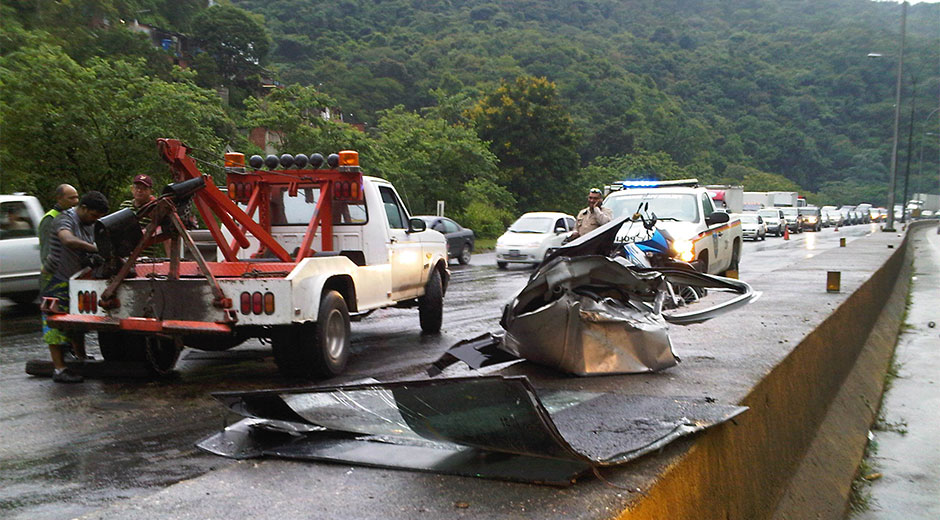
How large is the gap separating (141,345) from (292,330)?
5.17 feet

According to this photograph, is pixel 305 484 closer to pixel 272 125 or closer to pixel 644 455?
pixel 644 455

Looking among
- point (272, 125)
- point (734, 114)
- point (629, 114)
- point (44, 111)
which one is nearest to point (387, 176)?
point (272, 125)

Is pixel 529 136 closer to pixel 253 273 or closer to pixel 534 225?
pixel 534 225

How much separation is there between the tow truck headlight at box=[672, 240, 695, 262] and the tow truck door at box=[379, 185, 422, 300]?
5293 millimetres

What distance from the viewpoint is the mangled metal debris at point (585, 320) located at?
569 centimetres

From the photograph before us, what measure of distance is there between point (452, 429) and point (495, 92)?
5090cm

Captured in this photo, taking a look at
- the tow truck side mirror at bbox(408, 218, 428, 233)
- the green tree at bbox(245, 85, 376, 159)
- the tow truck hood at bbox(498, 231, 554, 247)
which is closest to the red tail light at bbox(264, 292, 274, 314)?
the tow truck side mirror at bbox(408, 218, 428, 233)

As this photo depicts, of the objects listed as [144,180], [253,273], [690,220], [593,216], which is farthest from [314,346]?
[690,220]

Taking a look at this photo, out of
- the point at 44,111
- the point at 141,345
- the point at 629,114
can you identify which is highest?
the point at 629,114

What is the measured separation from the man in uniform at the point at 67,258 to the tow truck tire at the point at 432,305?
13.8ft

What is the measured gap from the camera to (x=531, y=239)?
25.0m

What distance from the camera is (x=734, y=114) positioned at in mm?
107375

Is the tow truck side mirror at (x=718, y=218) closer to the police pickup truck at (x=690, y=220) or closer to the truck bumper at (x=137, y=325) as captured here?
the police pickup truck at (x=690, y=220)

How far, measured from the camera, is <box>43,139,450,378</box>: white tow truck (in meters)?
7.48
